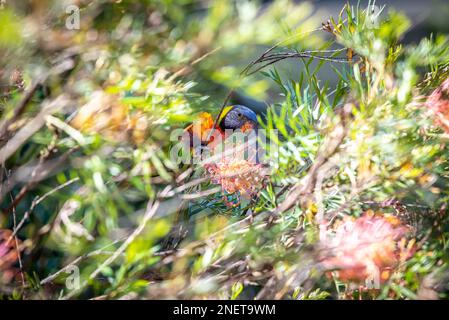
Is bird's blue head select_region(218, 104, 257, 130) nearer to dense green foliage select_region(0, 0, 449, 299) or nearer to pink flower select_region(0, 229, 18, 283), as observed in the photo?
dense green foliage select_region(0, 0, 449, 299)

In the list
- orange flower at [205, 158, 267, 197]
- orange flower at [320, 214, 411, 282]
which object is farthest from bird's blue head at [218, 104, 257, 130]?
orange flower at [320, 214, 411, 282]

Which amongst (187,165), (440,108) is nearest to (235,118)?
(187,165)

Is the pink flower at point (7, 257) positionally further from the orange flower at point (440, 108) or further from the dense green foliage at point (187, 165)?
the orange flower at point (440, 108)

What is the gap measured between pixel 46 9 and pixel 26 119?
3.9 inches

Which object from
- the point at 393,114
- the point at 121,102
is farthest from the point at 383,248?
the point at 121,102

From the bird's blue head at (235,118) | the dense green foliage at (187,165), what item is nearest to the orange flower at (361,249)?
the dense green foliage at (187,165)

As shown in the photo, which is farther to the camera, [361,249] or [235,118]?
[235,118]

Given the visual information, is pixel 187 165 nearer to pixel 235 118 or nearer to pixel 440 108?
pixel 235 118

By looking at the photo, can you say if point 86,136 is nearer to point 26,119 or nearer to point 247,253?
point 26,119

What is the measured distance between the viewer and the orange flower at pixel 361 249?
38cm

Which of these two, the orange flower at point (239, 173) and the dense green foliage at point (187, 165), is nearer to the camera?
the dense green foliage at point (187, 165)

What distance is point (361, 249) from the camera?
1.25 ft

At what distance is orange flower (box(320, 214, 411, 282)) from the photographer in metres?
0.38
